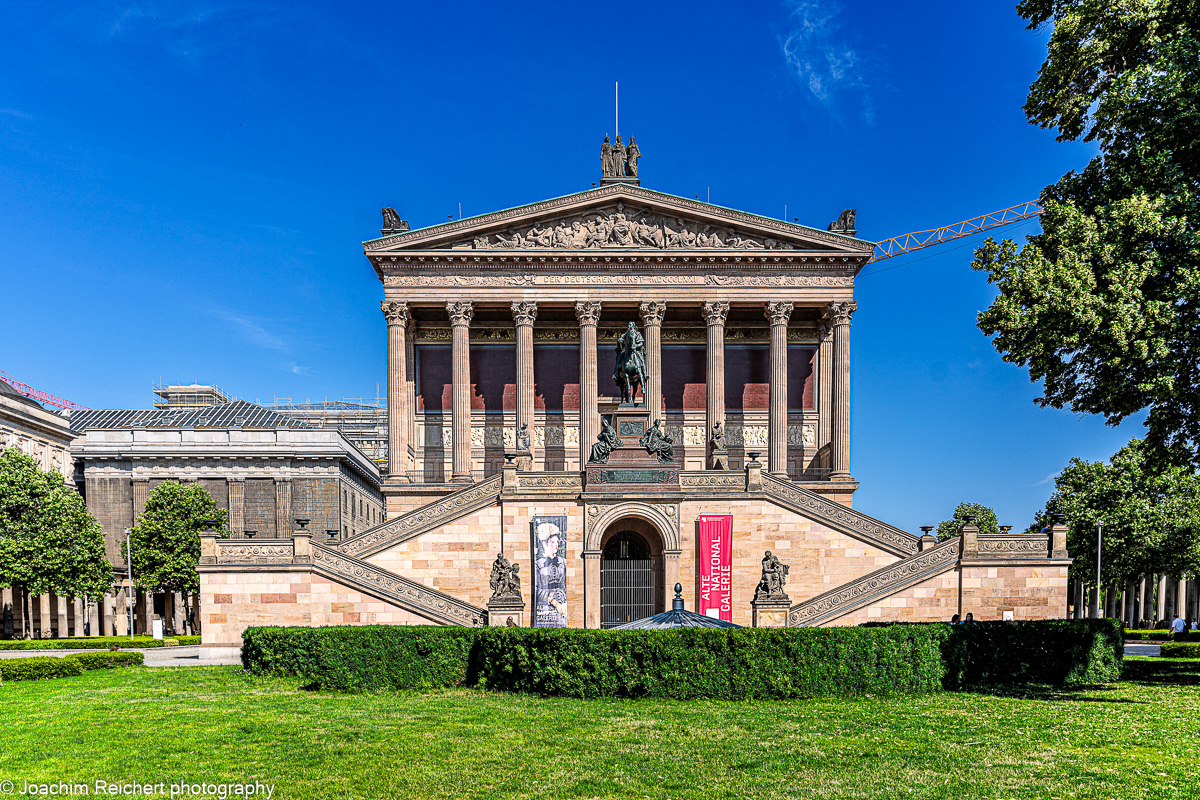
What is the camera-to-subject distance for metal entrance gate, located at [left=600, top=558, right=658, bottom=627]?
38750mm

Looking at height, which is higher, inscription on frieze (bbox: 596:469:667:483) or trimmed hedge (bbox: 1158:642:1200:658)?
inscription on frieze (bbox: 596:469:667:483)

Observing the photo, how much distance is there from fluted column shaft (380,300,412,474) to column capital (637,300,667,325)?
13.4 meters

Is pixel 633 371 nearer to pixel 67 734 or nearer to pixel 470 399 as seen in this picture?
pixel 470 399

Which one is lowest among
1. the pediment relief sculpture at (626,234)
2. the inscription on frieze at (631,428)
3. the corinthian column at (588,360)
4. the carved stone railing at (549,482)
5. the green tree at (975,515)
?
the green tree at (975,515)

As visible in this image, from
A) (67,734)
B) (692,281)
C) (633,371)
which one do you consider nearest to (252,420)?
(692,281)

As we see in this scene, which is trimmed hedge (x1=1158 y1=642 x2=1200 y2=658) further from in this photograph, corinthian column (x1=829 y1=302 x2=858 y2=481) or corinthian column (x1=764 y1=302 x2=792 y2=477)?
corinthian column (x1=764 y1=302 x2=792 y2=477)

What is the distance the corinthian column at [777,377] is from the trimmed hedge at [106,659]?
109ft

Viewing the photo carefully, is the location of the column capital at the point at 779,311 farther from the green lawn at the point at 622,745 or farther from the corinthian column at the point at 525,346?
the green lawn at the point at 622,745

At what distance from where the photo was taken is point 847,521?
38.2 metres

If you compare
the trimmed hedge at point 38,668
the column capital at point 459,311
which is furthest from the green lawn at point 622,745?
the column capital at point 459,311

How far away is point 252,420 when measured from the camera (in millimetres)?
82000

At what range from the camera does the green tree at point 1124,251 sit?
21.2 metres

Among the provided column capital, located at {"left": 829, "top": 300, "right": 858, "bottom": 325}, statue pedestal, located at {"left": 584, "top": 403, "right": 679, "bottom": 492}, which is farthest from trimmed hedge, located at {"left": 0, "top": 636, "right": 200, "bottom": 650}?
column capital, located at {"left": 829, "top": 300, "right": 858, "bottom": 325}

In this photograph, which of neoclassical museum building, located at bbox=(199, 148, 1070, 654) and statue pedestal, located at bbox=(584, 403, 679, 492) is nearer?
neoclassical museum building, located at bbox=(199, 148, 1070, 654)
